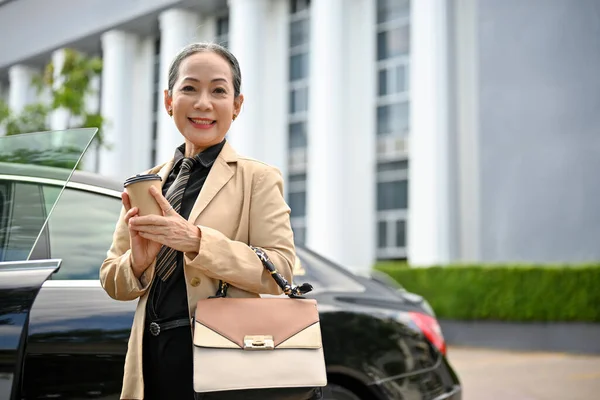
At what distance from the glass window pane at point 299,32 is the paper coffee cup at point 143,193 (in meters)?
20.2

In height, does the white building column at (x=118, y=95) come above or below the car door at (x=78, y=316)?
above

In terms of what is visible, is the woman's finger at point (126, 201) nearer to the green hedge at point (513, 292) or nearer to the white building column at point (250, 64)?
the green hedge at point (513, 292)

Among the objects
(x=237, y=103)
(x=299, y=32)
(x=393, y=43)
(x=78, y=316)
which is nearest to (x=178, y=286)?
(x=237, y=103)

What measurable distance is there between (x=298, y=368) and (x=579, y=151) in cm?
1356

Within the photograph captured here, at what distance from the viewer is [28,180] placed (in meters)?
2.69

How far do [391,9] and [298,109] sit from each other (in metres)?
4.00

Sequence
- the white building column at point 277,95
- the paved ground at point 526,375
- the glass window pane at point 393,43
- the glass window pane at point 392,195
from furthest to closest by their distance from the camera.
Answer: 1. the white building column at point 277,95
2. the glass window pane at point 393,43
3. the glass window pane at point 392,195
4. the paved ground at point 526,375

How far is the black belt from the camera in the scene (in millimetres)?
2102

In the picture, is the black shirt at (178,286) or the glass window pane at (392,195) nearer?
the black shirt at (178,286)

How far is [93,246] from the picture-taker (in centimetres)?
325

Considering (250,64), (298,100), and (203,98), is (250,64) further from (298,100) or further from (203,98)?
(203,98)

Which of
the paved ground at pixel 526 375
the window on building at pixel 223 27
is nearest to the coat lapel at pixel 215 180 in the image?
the paved ground at pixel 526 375

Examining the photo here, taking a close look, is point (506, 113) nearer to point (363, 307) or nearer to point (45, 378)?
point (363, 307)

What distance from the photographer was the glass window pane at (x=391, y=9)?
19.3m
